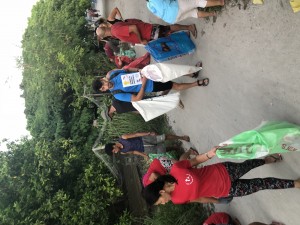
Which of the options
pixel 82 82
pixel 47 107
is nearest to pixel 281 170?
pixel 82 82

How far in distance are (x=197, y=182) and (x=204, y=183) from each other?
0.43 ft

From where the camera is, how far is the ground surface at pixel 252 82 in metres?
3.51

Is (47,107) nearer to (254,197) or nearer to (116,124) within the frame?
(116,124)

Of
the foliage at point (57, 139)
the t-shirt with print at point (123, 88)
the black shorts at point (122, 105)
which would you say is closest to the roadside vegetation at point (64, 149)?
the foliage at point (57, 139)

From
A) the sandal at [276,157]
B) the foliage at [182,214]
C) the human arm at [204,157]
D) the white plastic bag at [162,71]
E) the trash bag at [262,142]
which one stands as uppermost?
the white plastic bag at [162,71]

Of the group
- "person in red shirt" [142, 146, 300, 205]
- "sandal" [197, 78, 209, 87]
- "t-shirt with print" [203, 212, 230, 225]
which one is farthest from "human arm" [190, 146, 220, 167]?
"sandal" [197, 78, 209, 87]

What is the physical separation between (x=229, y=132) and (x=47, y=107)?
7117 millimetres

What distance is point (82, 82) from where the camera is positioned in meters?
9.45

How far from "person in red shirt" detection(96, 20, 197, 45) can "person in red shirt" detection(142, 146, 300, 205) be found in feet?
8.32

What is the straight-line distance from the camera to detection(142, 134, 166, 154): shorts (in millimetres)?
6484

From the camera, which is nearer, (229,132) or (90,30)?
(229,132)

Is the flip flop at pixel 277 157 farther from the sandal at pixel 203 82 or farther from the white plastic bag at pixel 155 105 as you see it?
the white plastic bag at pixel 155 105

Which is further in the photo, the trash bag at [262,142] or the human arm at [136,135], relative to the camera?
the human arm at [136,135]

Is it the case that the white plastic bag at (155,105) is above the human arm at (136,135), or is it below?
above
